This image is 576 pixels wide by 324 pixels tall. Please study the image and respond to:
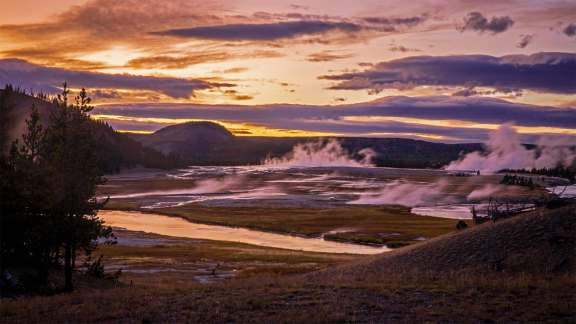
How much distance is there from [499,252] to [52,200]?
19981 millimetres

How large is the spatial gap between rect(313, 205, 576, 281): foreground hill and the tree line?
11.9 meters

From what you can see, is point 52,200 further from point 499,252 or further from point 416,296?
point 499,252

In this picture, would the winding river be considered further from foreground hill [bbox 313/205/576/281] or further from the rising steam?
the rising steam

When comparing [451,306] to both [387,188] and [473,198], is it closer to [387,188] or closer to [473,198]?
[473,198]

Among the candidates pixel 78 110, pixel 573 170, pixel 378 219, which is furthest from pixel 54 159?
pixel 573 170

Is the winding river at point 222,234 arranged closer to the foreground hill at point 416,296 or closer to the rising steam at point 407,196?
the foreground hill at point 416,296

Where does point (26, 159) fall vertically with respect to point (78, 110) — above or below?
below

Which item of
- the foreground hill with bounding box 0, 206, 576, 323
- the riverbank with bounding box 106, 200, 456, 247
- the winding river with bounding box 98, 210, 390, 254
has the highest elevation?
the foreground hill with bounding box 0, 206, 576, 323

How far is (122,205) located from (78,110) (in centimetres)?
8288

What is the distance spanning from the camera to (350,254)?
5847 cm

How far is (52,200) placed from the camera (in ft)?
99.0

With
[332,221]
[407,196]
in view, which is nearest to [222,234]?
[332,221]

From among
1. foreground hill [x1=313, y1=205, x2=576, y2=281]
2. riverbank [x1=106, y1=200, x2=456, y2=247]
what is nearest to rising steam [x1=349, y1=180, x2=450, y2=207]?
riverbank [x1=106, y1=200, x2=456, y2=247]

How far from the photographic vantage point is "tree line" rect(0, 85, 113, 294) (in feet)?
99.9
